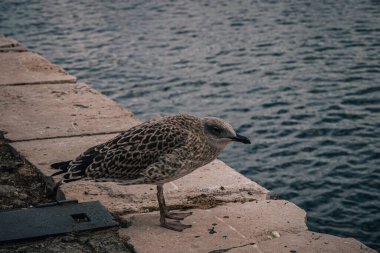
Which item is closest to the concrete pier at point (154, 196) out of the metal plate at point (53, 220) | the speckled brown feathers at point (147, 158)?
the metal plate at point (53, 220)

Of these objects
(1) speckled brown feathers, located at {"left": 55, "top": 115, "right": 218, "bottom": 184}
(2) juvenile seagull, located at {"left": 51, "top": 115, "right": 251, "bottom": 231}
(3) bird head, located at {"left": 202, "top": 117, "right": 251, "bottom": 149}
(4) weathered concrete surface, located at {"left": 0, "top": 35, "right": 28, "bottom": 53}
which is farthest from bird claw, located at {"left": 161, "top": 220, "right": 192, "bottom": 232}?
(4) weathered concrete surface, located at {"left": 0, "top": 35, "right": 28, "bottom": 53}

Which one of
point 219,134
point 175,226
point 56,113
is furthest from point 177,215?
point 56,113

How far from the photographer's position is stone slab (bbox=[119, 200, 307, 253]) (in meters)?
5.27

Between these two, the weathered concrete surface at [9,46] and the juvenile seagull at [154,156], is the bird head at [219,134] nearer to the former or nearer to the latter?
the juvenile seagull at [154,156]

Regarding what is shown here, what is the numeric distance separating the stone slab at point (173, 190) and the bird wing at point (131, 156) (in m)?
0.50

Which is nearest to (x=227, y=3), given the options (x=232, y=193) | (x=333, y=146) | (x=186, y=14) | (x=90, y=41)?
(x=186, y=14)

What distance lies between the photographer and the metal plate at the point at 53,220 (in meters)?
5.35

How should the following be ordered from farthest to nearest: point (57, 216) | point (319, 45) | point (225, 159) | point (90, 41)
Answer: point (90, 41), point (319, 45), point (225, 159), point (57, 216)

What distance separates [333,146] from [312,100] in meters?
2.12

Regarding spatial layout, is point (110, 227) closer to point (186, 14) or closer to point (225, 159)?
point (225, 159)

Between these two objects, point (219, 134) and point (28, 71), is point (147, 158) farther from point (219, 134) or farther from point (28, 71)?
point (28, 71)

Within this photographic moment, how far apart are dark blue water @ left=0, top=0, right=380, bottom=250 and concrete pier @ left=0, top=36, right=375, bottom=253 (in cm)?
259

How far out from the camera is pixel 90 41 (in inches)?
738

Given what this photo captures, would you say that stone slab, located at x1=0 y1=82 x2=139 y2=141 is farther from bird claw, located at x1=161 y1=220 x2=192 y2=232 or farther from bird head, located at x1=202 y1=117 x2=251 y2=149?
bird claw, located at x1=161 y1=220 x2=192 y2=232
